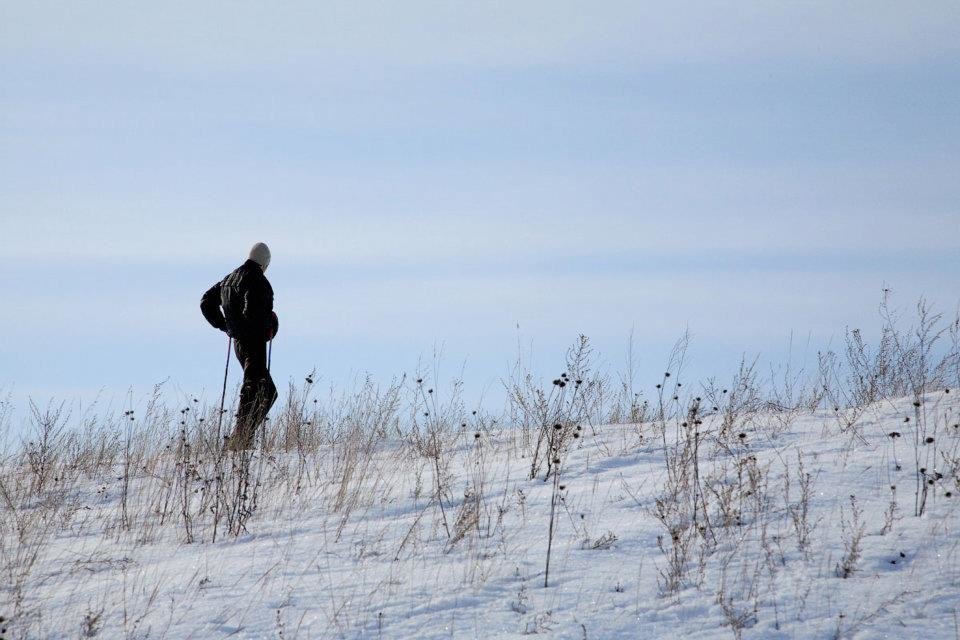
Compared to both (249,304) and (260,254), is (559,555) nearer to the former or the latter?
(249,304)

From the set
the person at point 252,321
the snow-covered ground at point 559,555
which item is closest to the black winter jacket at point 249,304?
the person at point 252,321

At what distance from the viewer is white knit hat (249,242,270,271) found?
8.16 metres

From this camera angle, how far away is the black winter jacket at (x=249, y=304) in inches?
314

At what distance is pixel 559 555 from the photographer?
4285mm

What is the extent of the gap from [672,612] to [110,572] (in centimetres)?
303

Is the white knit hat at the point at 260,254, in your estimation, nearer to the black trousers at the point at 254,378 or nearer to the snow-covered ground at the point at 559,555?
the black trousers at the point at 254,378

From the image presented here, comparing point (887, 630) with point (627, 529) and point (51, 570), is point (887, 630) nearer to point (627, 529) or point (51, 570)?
point (627, 529)

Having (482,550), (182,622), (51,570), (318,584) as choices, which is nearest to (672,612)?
(482,550)

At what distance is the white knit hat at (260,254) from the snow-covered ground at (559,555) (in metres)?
2.61

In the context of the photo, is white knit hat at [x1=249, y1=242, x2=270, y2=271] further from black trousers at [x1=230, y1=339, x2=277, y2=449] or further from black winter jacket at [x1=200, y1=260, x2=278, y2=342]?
black trousers at [x1=230, y1=339, x2=277, y2=449]

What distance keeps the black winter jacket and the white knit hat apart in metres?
0.05

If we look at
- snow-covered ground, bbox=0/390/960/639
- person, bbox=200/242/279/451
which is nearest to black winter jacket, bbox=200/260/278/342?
person, bbox=200/242/279/451

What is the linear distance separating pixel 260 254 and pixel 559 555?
5.01 meters

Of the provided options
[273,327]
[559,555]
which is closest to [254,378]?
[273,327]
